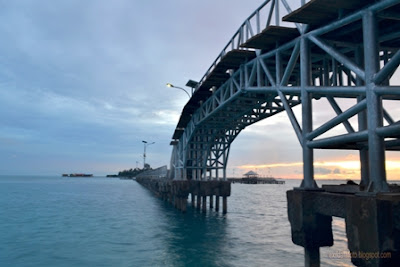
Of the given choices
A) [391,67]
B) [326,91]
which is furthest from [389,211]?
[326,91]

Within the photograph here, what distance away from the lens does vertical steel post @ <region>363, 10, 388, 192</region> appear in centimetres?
771

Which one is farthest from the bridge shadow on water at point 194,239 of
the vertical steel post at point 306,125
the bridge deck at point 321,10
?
the bridge deck at point 321,10

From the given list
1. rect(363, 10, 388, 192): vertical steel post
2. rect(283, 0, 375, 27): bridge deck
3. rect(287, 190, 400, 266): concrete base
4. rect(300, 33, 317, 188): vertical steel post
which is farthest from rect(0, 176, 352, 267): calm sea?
rect(283, 0, 375, 27): bridge deck

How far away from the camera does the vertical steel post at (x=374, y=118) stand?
7.71 m

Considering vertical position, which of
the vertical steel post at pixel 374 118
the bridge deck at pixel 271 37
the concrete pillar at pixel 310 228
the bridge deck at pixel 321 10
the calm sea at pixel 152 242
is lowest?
the calm sea at pixel 152 242

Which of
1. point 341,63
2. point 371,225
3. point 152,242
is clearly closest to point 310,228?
point 371,225

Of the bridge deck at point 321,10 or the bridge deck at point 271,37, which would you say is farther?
the bridge deck at point 271,37

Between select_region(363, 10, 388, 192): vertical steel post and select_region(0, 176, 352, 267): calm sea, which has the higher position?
select_region(363, 10, 388, 192): vertical steel post

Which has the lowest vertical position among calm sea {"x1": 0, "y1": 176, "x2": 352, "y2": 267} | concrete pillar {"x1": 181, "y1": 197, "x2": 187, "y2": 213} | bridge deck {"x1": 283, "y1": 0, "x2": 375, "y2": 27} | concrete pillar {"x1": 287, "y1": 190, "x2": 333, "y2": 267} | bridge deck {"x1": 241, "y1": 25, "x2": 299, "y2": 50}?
calm sea {"x1": 0, "y1": 176, "x2": 352, "y2": 267}

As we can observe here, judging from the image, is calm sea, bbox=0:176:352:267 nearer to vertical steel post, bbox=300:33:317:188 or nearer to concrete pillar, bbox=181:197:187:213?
concrete pillar, bbox=181:197:187:213

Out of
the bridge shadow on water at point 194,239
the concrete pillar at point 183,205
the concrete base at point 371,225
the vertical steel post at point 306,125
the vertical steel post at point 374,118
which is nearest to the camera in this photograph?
the concrete base at point 371,225

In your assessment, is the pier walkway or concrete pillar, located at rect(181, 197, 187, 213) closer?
the pier walkway

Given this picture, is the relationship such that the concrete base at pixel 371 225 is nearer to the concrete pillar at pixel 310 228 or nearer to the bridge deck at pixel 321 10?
the concrete pillar at pixel 310 228

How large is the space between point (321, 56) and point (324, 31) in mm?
3383
